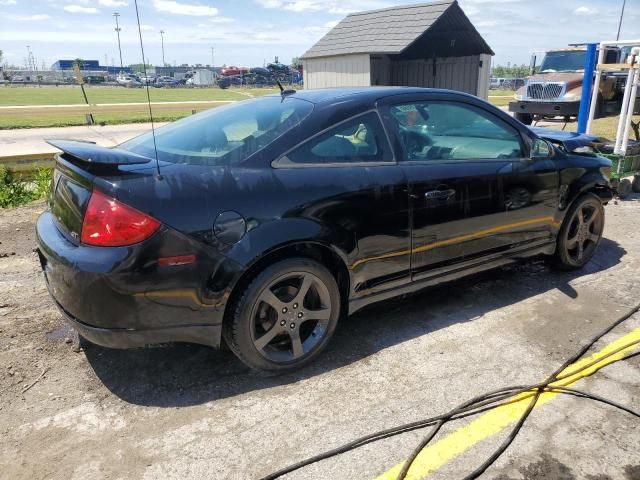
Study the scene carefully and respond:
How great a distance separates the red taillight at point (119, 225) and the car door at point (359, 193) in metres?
0.75

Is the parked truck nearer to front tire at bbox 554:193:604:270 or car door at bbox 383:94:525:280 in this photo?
front tire at bbox 554:193:604:270

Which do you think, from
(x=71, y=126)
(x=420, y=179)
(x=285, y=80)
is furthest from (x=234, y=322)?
(x=71, y=126)

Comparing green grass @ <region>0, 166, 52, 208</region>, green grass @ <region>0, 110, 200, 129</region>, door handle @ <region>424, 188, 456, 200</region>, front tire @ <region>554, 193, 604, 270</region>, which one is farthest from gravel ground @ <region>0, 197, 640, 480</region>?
green grass @ <region>0, 110, 200, 129</region>

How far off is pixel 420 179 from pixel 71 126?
60.3 feet

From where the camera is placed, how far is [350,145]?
10.3 feet

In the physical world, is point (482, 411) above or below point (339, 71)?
below

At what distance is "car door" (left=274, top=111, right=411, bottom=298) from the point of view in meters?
2.89

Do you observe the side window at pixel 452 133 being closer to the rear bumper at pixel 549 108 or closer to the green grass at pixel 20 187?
the green grass at pixel 20 187

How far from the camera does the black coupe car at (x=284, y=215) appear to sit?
2.54 metres

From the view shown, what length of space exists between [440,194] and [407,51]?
586cm

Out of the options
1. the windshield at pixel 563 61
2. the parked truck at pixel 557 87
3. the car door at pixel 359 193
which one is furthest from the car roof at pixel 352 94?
the windshield at pixel 563 61

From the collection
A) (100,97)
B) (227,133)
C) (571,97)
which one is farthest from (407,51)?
(100,97)

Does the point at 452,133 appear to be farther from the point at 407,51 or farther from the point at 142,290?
the point at 407,51

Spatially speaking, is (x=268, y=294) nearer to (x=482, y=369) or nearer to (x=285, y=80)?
(x=482, y=369)
